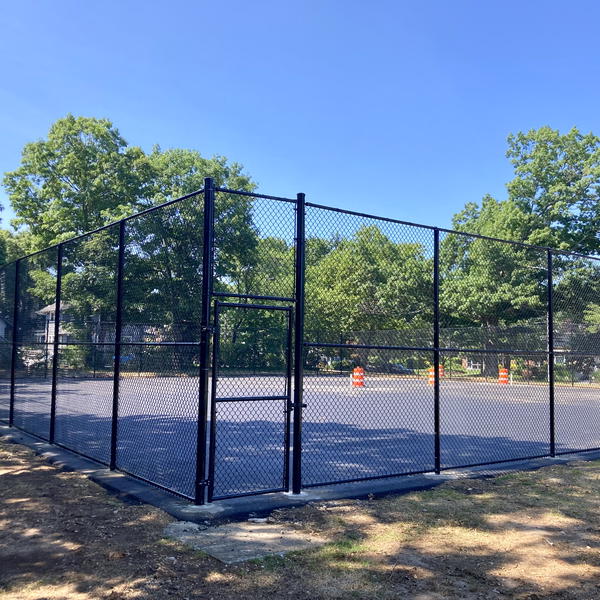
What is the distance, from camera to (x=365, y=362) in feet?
29.7

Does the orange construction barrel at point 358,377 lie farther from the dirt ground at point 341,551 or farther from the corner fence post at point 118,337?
the corner fence post at point 118,337

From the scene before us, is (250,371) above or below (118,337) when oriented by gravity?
below

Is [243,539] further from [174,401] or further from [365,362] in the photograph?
[365,362]

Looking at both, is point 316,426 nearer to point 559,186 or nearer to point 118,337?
point 118,337

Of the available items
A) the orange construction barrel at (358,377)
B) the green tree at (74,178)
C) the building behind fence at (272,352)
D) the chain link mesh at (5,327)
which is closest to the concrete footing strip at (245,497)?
the building behind fence at (272,352)

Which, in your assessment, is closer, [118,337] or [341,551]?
[341,551]

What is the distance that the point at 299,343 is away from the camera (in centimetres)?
551

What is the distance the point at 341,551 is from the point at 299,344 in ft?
6.55

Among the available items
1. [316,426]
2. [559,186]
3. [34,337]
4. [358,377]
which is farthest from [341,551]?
[559,186]

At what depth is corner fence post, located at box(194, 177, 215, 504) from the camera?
498 centimetres

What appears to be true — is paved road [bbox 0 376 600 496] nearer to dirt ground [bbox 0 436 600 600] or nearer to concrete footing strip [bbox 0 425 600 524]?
concrete footing strip [bbox 0 425 600 524]

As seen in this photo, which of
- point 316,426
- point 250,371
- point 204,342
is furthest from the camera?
point 316,426

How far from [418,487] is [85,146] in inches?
1297

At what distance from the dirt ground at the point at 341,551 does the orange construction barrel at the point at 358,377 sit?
338cm
